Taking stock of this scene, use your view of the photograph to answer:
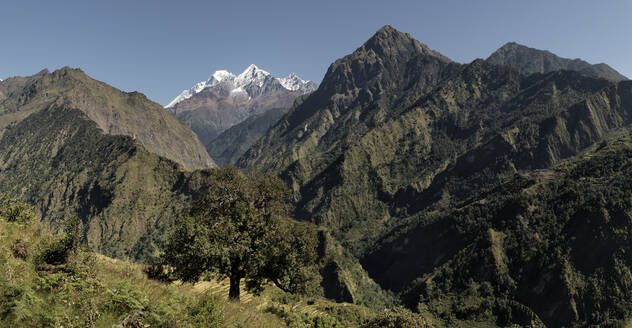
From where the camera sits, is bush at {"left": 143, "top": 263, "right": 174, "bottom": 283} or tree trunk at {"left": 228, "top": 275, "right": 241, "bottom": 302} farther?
tree trunk at {"left": 228, "top": 275, "right": 241, "bottom": 302}

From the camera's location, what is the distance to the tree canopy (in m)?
24.9

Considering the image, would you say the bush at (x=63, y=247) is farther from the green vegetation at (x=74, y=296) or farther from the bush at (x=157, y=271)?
the bush at (x=157, y=271)

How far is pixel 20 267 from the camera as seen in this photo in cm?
1105

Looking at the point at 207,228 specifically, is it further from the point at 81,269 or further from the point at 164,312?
the point at 164,312

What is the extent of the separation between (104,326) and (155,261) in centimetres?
1886

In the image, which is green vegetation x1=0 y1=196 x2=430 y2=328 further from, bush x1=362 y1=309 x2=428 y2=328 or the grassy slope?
bush x1=362 y1=309 x2=428 y2=328

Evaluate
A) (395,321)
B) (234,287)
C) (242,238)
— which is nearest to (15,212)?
(242,238)

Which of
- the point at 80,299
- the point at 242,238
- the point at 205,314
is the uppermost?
the point at 242,238

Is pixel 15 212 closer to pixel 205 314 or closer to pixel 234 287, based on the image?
pixel 234 287

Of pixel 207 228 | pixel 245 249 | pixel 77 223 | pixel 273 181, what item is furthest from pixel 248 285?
pixel 77 223

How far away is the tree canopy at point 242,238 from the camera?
24922 millimetres

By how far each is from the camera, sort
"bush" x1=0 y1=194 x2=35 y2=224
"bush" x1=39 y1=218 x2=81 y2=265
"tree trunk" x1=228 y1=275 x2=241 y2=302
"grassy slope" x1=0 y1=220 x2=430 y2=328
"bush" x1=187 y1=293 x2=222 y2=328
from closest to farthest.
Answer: "grassy slope" x1=0 y1=220 x2=430 y2=328 < "bush" x1=187 y1=293 x2=222 y2=328 < "bush" x1=39 y1=218 x2=81 y2=265 < "bush" x1=0 y1=194 x2=35 y2=224 < "tree trunk" x1=228 y1=275 x2=241 y2=302

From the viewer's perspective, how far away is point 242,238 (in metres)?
26.4

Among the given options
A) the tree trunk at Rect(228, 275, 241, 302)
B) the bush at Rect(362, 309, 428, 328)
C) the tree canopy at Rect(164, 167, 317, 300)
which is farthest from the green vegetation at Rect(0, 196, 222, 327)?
the bush at Rect(362, 309, 428, 328)
